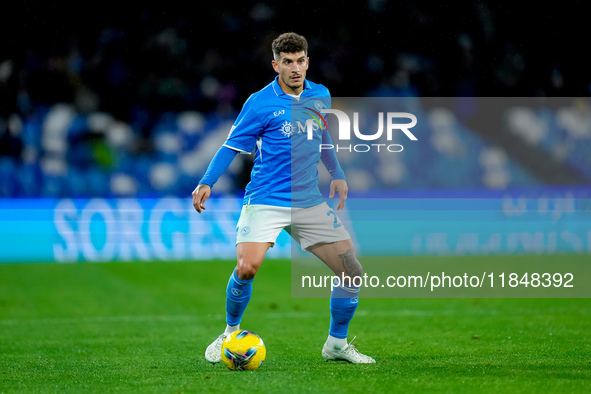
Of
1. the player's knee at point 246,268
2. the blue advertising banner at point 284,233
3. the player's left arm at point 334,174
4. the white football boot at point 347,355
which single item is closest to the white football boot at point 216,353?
the player's knee at point 246,268

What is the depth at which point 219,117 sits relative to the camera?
14.2m

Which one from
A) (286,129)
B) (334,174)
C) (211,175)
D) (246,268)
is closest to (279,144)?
(286,129)

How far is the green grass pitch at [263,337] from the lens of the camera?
4.60m

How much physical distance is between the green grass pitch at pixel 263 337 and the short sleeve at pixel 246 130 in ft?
4.52

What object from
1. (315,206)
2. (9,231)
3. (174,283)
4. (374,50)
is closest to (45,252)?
(9,231)

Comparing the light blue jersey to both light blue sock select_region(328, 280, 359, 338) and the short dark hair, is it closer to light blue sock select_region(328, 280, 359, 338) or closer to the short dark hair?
the short dark hair

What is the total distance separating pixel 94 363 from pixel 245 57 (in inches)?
398

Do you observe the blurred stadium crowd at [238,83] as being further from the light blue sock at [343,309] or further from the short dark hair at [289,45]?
the short dark hair at [289,45]

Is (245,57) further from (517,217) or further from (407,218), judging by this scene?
(517,217)

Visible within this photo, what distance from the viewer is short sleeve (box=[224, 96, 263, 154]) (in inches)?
200

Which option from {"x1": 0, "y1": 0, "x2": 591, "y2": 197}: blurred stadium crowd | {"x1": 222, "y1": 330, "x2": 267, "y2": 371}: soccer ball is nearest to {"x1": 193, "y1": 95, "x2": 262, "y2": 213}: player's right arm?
{"x1": 222, "y1": 330, "x2": 267, "y2": 371}: soccer ball

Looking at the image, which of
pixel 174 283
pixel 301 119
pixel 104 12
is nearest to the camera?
pixel 301 119

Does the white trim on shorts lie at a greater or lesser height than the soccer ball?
greater

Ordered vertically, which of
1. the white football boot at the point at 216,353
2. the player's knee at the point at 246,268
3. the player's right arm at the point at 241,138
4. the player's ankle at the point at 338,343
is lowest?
the white football boot at the point at 216,353
